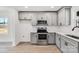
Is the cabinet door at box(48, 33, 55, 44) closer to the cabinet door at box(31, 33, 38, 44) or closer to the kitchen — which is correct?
the kitchen

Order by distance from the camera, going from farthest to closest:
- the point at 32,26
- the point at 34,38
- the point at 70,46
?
the point at 32,26 → the point at 34,38 → the point at 70,46

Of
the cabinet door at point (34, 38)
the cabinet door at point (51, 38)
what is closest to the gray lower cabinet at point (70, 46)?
the cabinet door at point (51, 38)

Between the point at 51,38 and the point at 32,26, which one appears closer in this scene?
the point at 51,38

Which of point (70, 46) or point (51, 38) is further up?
point (70, 46)

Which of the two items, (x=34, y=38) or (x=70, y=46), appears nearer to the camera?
(x=70, y=46)

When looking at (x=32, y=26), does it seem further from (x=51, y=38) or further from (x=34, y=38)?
(x=51, y=38)

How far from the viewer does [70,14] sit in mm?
5766

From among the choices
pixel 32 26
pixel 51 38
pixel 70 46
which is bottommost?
pixel 51 38

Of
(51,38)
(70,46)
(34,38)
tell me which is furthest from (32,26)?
(70,46)

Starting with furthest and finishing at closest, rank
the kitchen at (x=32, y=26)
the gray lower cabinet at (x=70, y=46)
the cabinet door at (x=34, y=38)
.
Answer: the cabinet door at (x=34, y=38) < the kitchen at (x=32, y=26) < the gray lower cabinet at (x=70, y=46)

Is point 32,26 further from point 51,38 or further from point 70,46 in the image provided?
point 70,46

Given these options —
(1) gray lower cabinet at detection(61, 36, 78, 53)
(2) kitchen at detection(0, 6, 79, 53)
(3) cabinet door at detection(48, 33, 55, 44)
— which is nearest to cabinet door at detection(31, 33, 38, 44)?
(2) kitchen at detection(0, 6, 79, 53)

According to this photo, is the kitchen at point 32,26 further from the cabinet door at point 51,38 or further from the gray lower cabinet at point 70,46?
the gray lower cabinet at point 70,46

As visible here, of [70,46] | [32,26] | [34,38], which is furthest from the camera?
[32,26]
